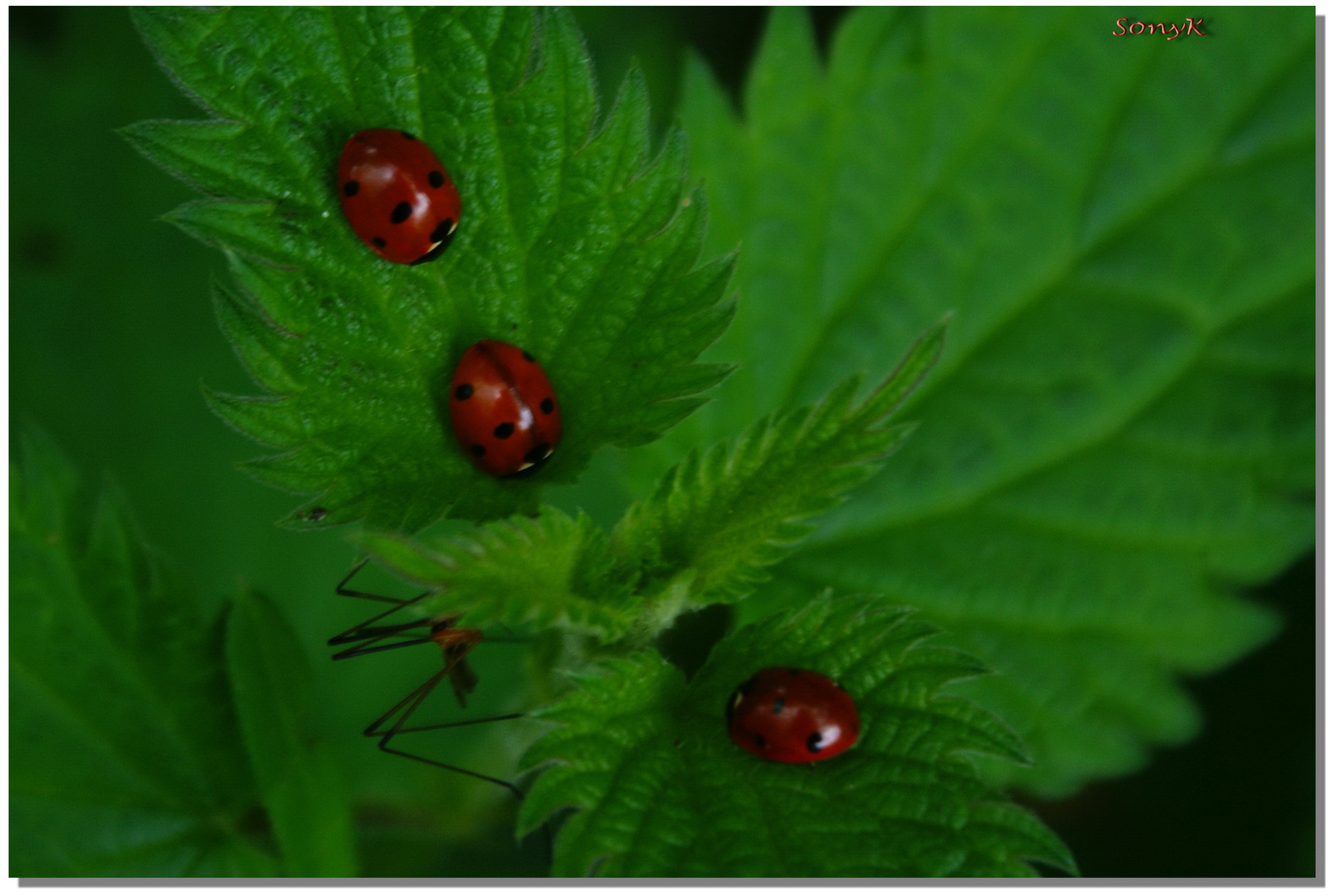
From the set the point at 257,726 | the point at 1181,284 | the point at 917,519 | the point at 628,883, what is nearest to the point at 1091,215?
the point at 1181,284

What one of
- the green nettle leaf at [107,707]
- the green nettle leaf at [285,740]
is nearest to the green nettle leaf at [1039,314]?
the green nettle leaf at [285,740]

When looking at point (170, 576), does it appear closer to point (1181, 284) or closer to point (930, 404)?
point (930, 404)

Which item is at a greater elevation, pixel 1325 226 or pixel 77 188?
pixel 77 188

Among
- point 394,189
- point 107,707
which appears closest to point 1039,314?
point 394,189

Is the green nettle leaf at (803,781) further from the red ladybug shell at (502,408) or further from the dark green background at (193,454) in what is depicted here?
the dark green background at (193,454)

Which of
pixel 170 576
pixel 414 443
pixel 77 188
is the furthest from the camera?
pixel 77 188

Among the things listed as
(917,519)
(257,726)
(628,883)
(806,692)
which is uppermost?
(917,519)
